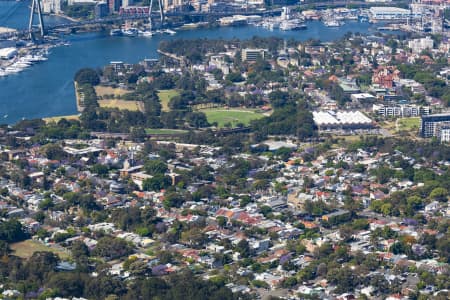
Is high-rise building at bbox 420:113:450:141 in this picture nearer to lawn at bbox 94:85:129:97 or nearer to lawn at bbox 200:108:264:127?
lawn at bbox 200:108:264:127

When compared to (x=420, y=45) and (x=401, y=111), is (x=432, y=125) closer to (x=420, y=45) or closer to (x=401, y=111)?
(x=401, y=111)

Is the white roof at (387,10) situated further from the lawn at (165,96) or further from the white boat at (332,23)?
the lawn at (165,96)

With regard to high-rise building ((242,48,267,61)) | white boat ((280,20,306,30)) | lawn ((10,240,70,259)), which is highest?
white boat ((280,20,306,30))

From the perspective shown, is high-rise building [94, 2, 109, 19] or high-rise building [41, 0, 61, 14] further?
high-rise building [41, 0, 61, 14]

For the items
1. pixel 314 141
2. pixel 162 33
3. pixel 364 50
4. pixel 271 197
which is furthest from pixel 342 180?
pixel 162 33

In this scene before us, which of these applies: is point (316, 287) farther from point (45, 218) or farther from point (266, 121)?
point (266, 121)

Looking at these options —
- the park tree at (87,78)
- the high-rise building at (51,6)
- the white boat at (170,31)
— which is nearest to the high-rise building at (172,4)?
the white boat at (170,31)

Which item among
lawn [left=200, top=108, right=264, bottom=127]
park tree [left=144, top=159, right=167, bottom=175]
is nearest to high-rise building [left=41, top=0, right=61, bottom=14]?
lawn [left=200, top=108, right=264, bottom=127]
